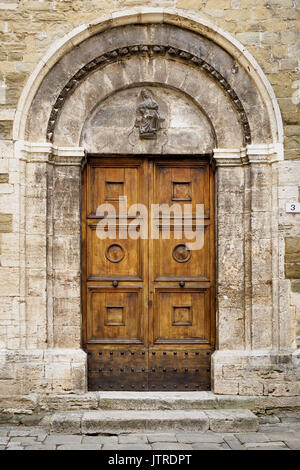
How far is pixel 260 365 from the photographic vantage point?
218 inches

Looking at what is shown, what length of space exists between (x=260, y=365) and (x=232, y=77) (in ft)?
9.62

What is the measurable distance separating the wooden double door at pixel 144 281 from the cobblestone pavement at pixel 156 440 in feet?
2.63

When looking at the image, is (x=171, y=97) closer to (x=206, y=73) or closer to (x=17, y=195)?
(x=206, y=73)

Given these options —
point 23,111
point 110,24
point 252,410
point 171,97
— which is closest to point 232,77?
point 171,97

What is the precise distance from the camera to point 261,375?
5.53m

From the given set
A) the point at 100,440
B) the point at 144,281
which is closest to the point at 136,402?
the point at 100,440

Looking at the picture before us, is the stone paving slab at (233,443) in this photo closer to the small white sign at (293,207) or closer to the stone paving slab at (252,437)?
the stone paving slab at (252,437)

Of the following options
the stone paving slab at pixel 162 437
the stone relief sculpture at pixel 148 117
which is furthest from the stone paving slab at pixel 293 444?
the stone relief sculpture at pixel 148 117

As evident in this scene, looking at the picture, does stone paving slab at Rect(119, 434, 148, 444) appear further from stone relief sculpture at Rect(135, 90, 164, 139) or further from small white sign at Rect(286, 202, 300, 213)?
stone relief sculpture at Rect(135, 90, 164, 139)

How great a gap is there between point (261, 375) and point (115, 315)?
1.60 meters

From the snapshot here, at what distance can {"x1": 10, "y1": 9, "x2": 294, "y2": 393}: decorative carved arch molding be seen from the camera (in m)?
5.56

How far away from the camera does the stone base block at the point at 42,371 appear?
17.8 feet

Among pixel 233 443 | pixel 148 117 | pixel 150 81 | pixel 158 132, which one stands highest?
pixel 150 81

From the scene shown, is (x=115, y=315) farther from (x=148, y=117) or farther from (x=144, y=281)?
(x=148, y=117)
